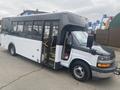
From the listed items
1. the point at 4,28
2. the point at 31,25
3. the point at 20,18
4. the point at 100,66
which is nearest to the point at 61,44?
the point at 100,66

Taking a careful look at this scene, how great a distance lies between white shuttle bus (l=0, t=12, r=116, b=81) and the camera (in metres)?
5.27

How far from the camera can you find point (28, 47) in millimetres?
7863

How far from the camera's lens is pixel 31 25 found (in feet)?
25.4

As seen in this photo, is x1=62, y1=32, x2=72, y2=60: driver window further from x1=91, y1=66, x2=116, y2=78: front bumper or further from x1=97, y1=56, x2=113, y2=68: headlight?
x1=97, y1=56, x2=113, y2=68: headlight

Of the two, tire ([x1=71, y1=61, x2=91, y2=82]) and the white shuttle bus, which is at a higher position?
the white shuttle bus

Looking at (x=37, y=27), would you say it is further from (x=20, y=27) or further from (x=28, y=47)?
(x=20, y=27)

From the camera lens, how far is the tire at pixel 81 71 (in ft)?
18.0

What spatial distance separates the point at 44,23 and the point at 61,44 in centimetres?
144

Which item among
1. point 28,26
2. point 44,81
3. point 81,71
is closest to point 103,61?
point 81,71

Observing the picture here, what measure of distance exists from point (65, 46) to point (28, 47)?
2.45 metres

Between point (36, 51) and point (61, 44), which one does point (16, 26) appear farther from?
point (61, 44)

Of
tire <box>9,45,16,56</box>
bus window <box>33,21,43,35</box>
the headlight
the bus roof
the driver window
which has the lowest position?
tire <box>9,45,16,56</box>

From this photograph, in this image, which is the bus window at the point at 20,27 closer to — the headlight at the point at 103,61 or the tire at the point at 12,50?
the tire at the point at 12,50

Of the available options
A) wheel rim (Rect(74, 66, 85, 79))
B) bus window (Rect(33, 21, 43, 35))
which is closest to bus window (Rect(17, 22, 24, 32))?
bus window (Rect(33, 21, 43, 35))
